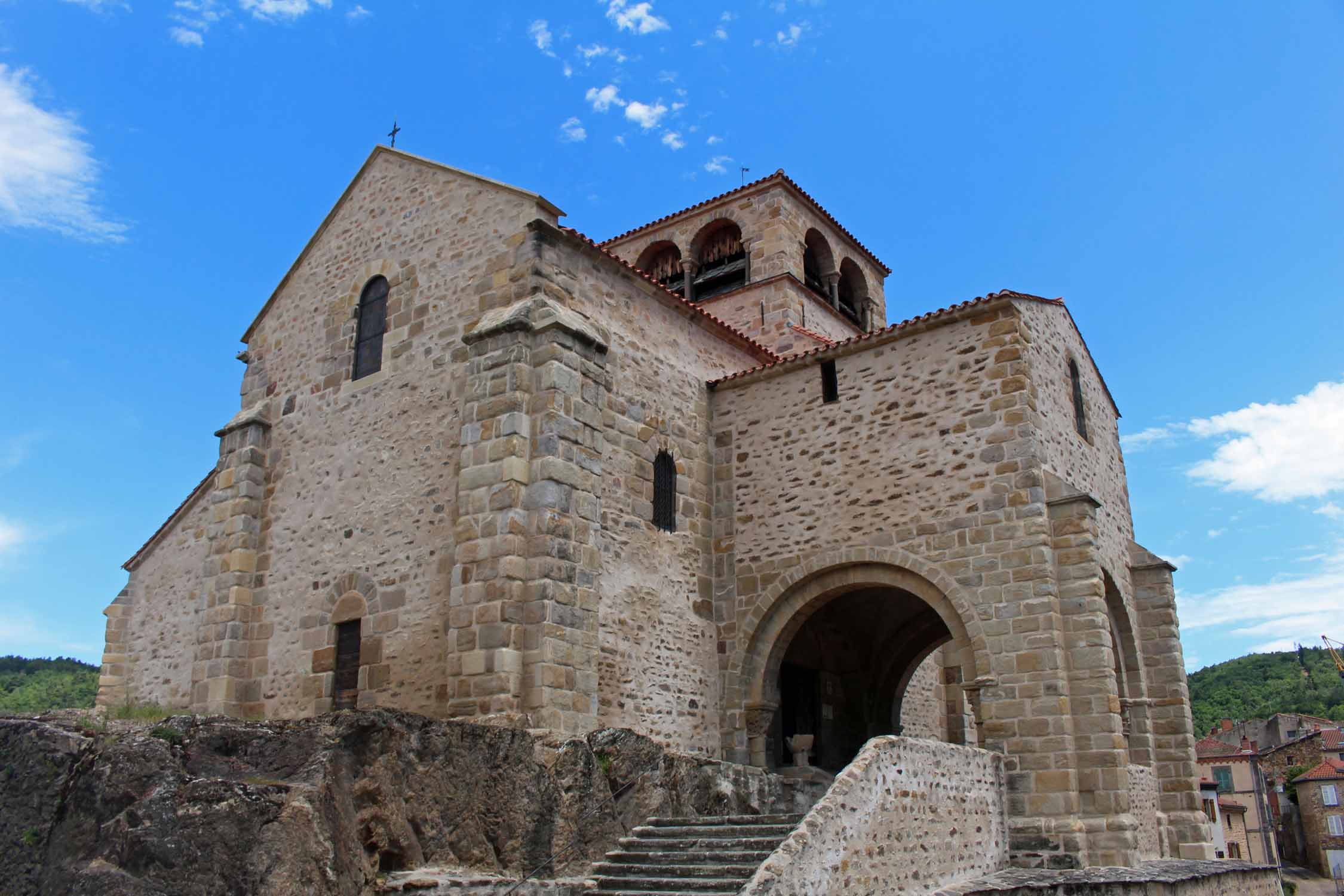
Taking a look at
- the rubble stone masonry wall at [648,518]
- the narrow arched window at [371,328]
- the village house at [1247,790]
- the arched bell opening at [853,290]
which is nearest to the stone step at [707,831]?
the rubble stone masonry wall at [648,518]

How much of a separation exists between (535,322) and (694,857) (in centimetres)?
627

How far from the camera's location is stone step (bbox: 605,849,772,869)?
30.8 ft

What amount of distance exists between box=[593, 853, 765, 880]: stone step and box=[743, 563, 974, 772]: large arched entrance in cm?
465

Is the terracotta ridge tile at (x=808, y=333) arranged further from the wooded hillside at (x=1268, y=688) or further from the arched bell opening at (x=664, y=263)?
the wooded hillside at (x=1268, y=688)

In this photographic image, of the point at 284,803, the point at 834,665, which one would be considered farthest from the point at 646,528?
the point at 284,803

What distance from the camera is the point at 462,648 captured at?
38.3 ft

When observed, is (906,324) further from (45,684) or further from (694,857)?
(45,684)

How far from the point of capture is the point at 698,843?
999 centimetres

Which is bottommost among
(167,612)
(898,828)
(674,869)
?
(674,869)

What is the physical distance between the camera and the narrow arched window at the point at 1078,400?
597 inches

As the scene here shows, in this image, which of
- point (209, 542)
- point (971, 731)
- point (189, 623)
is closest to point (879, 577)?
point (971, 731)

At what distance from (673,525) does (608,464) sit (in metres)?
1.62

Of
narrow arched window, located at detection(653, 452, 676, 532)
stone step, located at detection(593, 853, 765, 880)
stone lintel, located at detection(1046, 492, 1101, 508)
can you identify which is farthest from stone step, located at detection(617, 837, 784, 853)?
stone lintel, located at detection(1046, 492, 1101, 508)

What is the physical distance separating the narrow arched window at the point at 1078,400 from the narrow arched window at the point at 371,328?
9.61 meters
